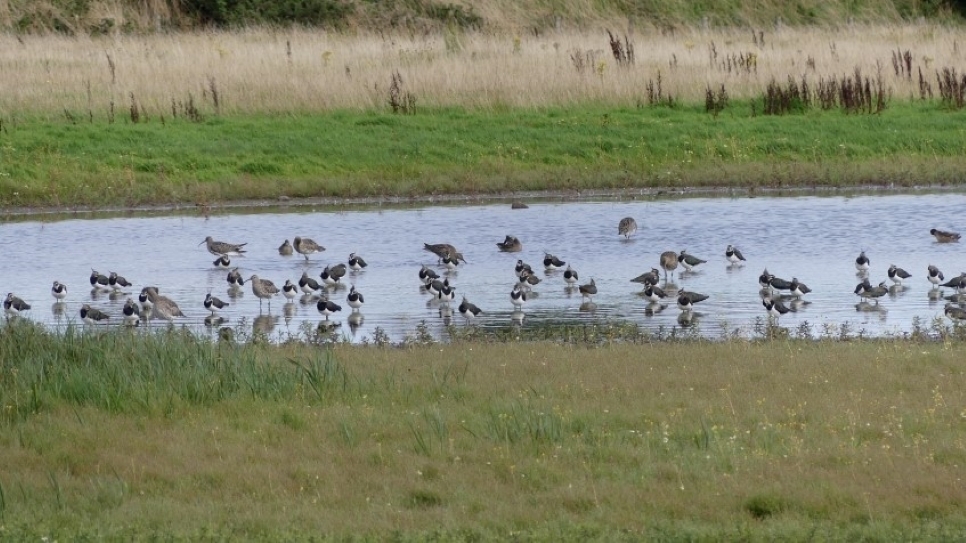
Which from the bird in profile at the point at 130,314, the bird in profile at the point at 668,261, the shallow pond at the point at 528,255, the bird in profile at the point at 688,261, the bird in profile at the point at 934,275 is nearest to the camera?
the bird in profile at the point at 130,314

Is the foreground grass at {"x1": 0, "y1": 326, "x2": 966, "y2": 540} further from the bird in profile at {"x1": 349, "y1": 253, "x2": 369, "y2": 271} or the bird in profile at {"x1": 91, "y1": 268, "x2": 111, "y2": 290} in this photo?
the bird in profile at {"x1": 349, "y1": 253, "x2": 369, "y2": 271}

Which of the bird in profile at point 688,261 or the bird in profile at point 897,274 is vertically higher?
the bird in profile at point 688,261

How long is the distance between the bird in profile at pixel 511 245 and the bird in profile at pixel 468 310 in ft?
14.8

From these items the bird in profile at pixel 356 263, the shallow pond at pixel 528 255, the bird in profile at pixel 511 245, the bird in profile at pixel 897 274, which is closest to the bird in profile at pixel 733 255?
the shallow pond at pixel 528 255

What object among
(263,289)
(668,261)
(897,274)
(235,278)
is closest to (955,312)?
(897,274)

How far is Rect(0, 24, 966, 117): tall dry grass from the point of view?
31516 millimetres

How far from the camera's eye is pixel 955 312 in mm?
15547

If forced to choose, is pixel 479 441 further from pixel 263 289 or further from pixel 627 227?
pixel 627 227

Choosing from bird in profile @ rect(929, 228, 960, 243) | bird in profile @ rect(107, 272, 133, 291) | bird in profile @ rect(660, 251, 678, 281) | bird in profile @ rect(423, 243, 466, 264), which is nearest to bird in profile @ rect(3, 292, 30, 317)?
bird in profile @ rect(107, 272, 133, 291)

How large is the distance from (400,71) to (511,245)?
13.2 m

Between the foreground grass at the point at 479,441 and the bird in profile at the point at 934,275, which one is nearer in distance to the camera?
the foreground grass at the point at 479,441

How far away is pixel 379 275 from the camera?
1995 centimetres

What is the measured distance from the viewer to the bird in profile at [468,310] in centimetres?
1678

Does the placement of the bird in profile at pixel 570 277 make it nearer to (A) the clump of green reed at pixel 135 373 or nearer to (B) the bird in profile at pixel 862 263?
(B) the bird in profile at pixel 862 263
